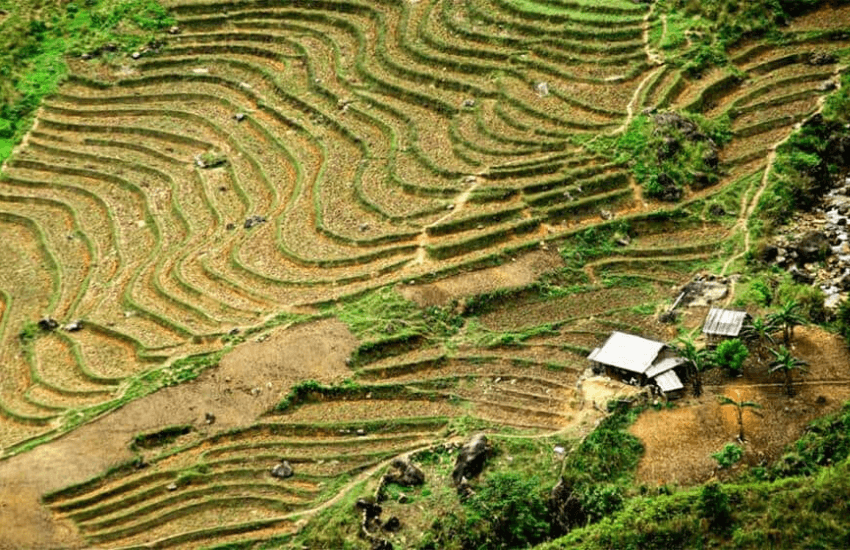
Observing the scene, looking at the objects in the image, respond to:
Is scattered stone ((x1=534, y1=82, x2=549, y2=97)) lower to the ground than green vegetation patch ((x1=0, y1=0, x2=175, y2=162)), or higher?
lower

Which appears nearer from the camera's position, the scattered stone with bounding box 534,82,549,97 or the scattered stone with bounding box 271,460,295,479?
the scattered stone with bounding box 271,460,295,479

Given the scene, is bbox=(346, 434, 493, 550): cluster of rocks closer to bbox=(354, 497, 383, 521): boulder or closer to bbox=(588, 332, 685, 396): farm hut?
bbox=(354, 497, 383, 521): boulder

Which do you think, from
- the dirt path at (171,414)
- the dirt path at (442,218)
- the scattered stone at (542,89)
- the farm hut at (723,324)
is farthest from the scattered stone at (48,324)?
the farm hut at (723,324)

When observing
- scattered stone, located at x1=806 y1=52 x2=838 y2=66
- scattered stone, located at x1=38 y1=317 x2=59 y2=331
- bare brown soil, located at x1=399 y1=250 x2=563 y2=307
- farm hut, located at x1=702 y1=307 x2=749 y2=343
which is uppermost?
scattered stone, located at x1=806 y1=52 x2=838 y2=66

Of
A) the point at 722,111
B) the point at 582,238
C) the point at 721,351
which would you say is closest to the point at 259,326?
the point at 582,238

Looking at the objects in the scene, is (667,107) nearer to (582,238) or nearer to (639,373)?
(582,238)

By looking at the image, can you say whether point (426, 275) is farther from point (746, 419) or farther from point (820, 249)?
point (820, 249)

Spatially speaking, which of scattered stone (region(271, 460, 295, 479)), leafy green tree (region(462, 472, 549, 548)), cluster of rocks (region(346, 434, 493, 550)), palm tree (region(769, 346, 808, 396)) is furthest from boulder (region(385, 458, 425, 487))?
palm tree (region(769, 346, 808, 396))
